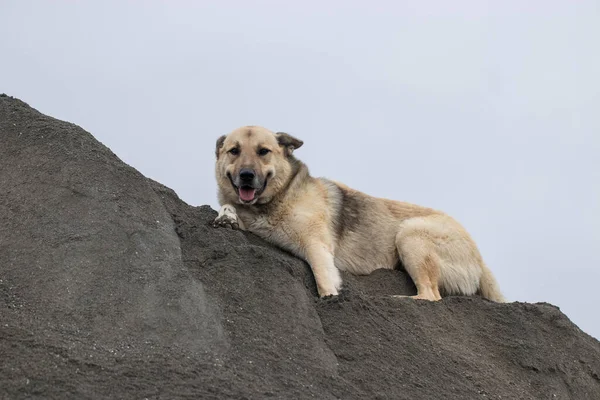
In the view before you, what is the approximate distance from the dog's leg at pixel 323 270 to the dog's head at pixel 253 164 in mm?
872

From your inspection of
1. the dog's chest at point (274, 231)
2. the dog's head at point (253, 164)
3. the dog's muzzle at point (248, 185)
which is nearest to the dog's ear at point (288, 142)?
the dog's head at point (253, 164)

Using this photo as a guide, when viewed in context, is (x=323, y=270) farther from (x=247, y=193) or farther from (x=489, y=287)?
(x=489, y=287)

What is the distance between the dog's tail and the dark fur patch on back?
5.26 ft

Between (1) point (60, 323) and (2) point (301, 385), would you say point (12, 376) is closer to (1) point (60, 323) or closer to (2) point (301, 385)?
(1) point (60, 323)

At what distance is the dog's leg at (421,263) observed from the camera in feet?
30.3

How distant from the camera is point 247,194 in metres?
8.94

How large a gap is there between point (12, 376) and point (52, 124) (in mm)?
3123

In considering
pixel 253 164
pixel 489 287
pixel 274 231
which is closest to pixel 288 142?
pixel 253 164

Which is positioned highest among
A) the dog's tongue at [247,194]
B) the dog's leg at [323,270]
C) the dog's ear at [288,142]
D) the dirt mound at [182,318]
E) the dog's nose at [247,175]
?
the dog's ear at [288,142]

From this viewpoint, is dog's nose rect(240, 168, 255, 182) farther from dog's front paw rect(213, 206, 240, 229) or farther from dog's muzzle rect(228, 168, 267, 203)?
dog's front paw rect(213, 206, 240, 229)

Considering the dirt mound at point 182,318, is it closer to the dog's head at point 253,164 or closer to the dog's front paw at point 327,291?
the dog's front paw at point 327,291

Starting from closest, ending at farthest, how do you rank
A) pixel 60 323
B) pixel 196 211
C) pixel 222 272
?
1. pixel 60 323
2. pixel 222 272
3. pixel 196 211

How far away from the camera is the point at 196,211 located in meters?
8.38

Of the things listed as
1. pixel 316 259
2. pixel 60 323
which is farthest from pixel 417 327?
pixel 60 323
